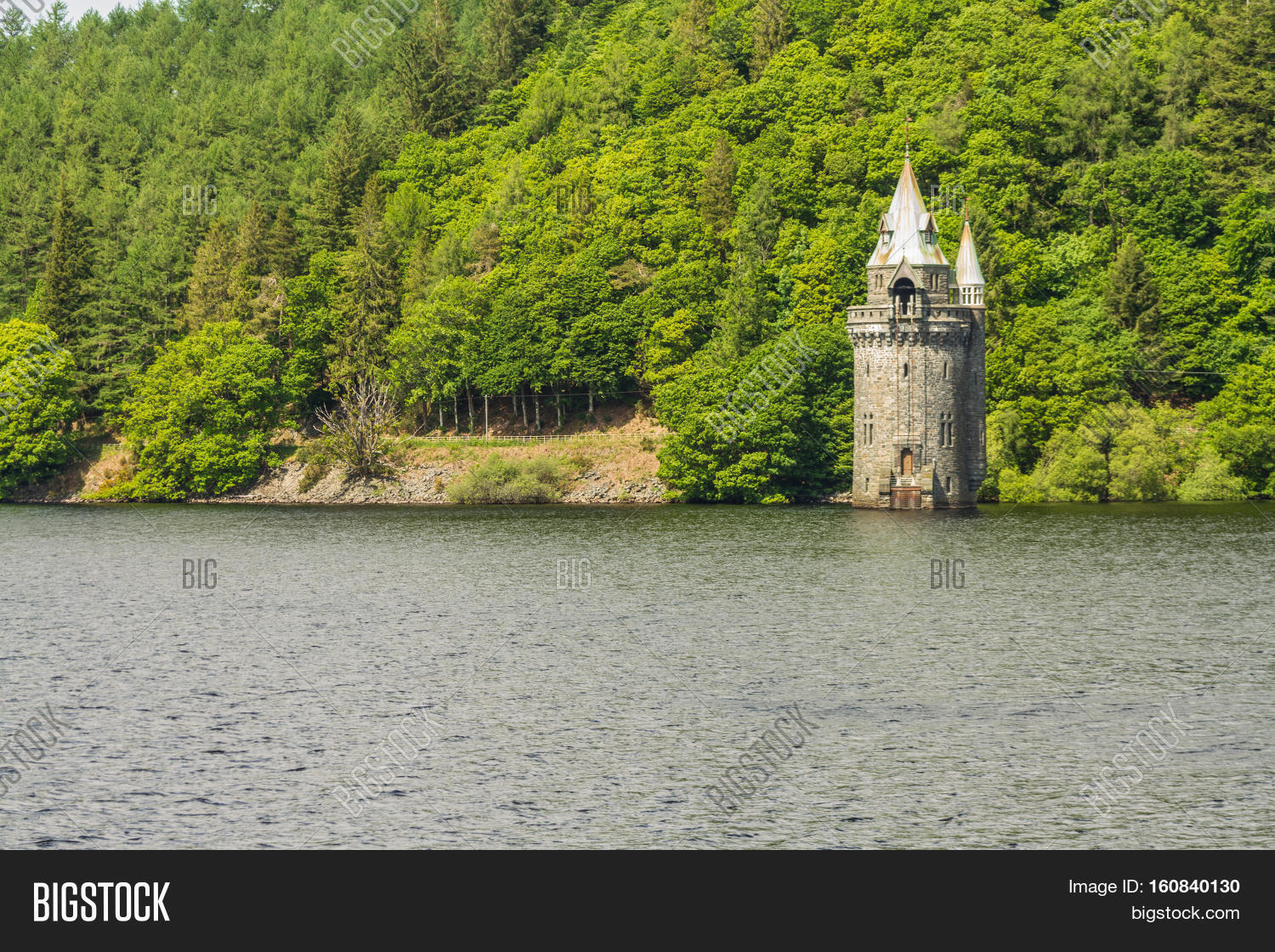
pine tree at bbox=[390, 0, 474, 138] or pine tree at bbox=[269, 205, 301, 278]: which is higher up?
pine tree at bbox=[390, 0, 474, 138]

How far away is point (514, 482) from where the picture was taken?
381 feet

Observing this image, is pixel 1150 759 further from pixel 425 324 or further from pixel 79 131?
pixel 79 131

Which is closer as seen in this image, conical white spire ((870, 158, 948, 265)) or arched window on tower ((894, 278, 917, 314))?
arched window on tower ((894, 278, 917, 314))

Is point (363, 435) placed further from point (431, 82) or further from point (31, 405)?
point (431, 82)

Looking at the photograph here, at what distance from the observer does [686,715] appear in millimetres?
38156

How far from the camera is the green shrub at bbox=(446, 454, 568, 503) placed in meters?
116

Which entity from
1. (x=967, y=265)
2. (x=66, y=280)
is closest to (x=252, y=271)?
(x=66, y=280)

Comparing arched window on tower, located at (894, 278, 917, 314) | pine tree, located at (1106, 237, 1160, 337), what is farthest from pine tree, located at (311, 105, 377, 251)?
pine tree, located at (1106, 237, 1160, 337)

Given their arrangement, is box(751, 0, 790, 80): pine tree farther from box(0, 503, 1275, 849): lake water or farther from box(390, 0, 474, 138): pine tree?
box(0, 503, 1275, 849): lake water

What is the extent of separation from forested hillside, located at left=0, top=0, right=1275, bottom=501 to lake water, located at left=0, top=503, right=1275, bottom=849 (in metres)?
33.4

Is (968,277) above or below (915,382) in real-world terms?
above

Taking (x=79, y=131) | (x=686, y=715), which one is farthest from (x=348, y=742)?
(x=79, y=131)

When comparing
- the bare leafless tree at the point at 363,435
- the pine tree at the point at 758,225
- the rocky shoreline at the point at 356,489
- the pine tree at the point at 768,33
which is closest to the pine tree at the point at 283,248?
the bare leafless tree at the point at 363,435

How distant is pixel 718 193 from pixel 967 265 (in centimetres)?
3987
